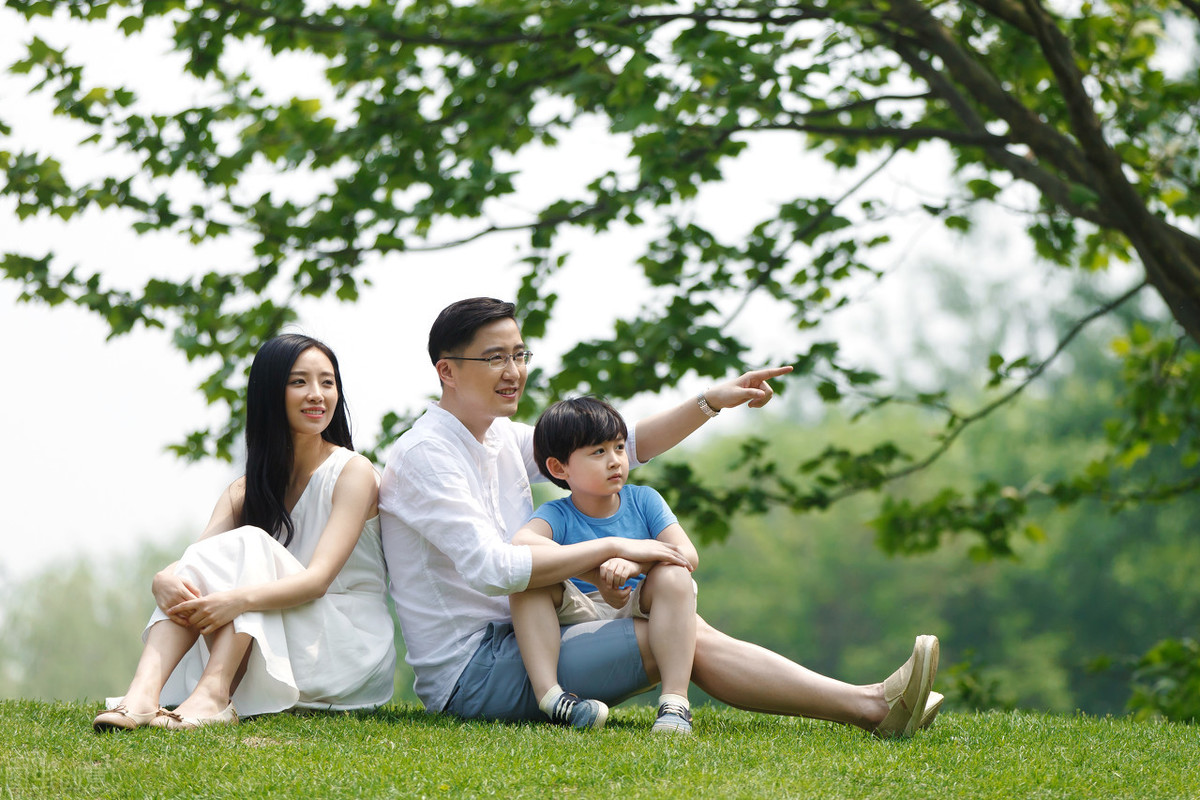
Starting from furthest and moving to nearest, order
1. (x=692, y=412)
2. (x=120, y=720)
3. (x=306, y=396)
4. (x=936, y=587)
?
1. (x=936, y=587)
2. (x=692, y=412)
3. (x=306, y=396)
4. (x=120, y=720)

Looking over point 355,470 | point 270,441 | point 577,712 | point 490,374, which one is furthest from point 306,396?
point 577,712

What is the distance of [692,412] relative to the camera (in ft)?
14.9

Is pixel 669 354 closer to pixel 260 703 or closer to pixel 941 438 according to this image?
pixel 941 438

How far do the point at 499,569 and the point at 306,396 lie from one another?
3.68 ft

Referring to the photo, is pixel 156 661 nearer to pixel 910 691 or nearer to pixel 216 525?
pixel 216 525

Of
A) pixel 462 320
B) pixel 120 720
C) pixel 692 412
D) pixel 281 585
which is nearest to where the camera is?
pixel 120 720

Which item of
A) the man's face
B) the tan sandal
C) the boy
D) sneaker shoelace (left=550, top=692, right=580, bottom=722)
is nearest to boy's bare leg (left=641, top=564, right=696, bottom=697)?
the boy

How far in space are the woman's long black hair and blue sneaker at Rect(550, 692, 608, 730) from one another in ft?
4.11

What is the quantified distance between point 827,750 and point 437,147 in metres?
5.21

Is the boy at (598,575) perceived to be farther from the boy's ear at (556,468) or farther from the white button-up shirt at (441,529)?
the white button-up shirt at (441,529)

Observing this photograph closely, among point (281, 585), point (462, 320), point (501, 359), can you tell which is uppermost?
point (462, 320)

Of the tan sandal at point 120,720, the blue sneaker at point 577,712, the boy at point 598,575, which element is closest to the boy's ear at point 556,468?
the boy at point 598,575

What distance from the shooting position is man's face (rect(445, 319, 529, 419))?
14.0ft

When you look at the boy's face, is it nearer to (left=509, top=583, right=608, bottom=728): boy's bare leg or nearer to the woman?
(left=509, top=583, right=608, bottom=728): boy's bare leg
